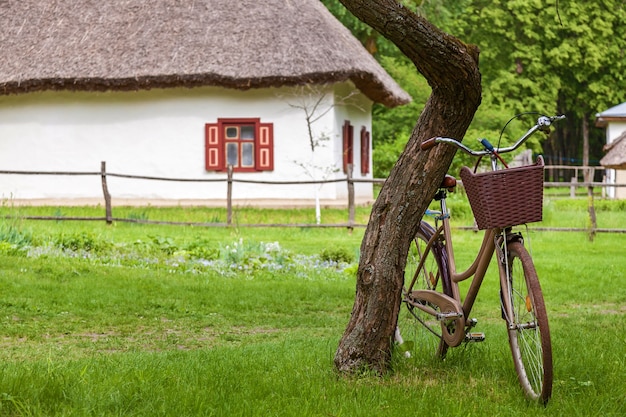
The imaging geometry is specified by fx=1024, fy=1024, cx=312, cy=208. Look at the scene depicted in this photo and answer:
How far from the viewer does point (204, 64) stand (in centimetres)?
2080

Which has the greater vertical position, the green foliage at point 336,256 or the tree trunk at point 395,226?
the tree trunk at point 395,226

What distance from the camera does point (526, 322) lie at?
14.7ft

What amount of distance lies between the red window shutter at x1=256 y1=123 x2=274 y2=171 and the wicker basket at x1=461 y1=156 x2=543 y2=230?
17165mm

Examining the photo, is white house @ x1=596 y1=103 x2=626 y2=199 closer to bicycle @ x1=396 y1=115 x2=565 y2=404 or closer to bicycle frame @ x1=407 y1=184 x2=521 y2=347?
bicycle frame @ x1=407 y1=184 x2=521 y2=347

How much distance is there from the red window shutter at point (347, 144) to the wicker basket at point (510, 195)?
18333mm

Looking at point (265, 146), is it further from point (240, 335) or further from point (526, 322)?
point (526, 322)

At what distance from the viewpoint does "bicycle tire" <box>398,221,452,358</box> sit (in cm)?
517

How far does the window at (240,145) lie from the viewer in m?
21.4

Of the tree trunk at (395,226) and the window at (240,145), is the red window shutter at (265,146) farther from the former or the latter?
the tree trunk at (395,226)

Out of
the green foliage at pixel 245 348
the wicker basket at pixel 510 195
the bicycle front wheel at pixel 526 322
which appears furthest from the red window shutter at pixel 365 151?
the wicker basket at pixel 510 195

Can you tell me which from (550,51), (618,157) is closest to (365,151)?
(618,157)

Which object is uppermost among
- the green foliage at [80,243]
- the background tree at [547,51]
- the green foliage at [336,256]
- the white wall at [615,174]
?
the background tree at [547,51]

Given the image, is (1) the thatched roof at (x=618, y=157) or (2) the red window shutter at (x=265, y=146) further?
(1) the thatched roof at (x=618, y=157)

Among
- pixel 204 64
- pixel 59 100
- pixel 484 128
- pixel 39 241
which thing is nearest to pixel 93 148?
pixel 59 100
